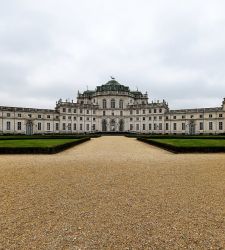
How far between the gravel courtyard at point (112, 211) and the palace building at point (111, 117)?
6706cm

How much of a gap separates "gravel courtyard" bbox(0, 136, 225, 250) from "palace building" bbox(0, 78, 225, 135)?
67.1m

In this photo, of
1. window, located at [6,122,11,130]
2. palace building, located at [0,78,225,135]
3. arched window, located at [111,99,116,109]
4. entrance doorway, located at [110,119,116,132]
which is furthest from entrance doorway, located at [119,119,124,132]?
window, located at [6,122,11,130]

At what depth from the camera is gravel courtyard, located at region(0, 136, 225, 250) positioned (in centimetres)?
435

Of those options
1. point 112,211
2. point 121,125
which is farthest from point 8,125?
point 112,211

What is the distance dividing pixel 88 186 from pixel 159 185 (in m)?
2.32

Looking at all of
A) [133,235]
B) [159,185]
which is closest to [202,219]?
[133,235]

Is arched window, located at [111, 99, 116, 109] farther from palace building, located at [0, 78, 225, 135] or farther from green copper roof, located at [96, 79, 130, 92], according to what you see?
green copper roof, located at [96, 79, 130, 92]

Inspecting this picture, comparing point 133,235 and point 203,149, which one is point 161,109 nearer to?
point 203,149

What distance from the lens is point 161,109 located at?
82.1 m

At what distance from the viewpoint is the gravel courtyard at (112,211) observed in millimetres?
4348

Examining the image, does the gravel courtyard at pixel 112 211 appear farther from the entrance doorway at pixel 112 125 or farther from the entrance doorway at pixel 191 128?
the entrance doorway at pixel 112 125

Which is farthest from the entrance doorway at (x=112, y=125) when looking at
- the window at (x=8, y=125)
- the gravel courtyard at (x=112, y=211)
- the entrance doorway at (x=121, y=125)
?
the gravel courtyard at (x=112, y=211)

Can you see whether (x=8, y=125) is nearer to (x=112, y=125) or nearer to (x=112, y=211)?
(x=112, y=125)

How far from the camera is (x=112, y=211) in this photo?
19.0 feet
